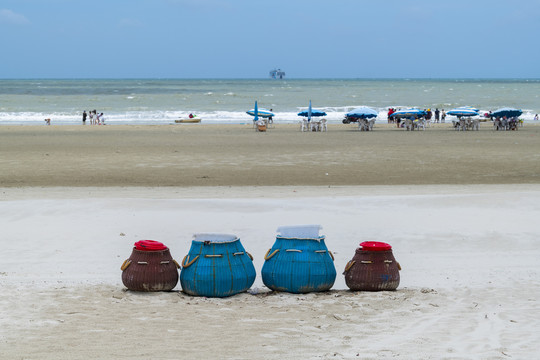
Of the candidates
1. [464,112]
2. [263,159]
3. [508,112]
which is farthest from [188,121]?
[263,159]

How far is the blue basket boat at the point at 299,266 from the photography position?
21.6 feet

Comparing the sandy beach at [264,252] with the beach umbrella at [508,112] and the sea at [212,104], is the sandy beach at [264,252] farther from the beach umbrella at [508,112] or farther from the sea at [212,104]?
the sea at [212,104]

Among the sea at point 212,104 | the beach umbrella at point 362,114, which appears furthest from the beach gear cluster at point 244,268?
the sea at point 212,104

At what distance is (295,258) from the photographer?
6605 millimetres

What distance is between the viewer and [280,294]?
6676 millimetres

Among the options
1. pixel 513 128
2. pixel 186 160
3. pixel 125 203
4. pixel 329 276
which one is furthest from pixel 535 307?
pixel 513 128

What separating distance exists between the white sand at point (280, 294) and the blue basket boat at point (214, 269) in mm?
108

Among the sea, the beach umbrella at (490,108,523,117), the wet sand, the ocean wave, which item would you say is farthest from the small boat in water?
the beach umbrella at (490,108,523,117)

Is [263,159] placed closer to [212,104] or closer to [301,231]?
[301,231]

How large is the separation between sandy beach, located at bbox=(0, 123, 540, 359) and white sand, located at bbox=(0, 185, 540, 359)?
0.02 m

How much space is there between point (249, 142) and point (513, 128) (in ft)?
52.4

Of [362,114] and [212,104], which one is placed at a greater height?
[212,104]

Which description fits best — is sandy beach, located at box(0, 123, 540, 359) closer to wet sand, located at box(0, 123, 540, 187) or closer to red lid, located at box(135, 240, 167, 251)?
wet sand, located at box(0, 123, 540, 187)

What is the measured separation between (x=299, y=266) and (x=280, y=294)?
12.8 inches
